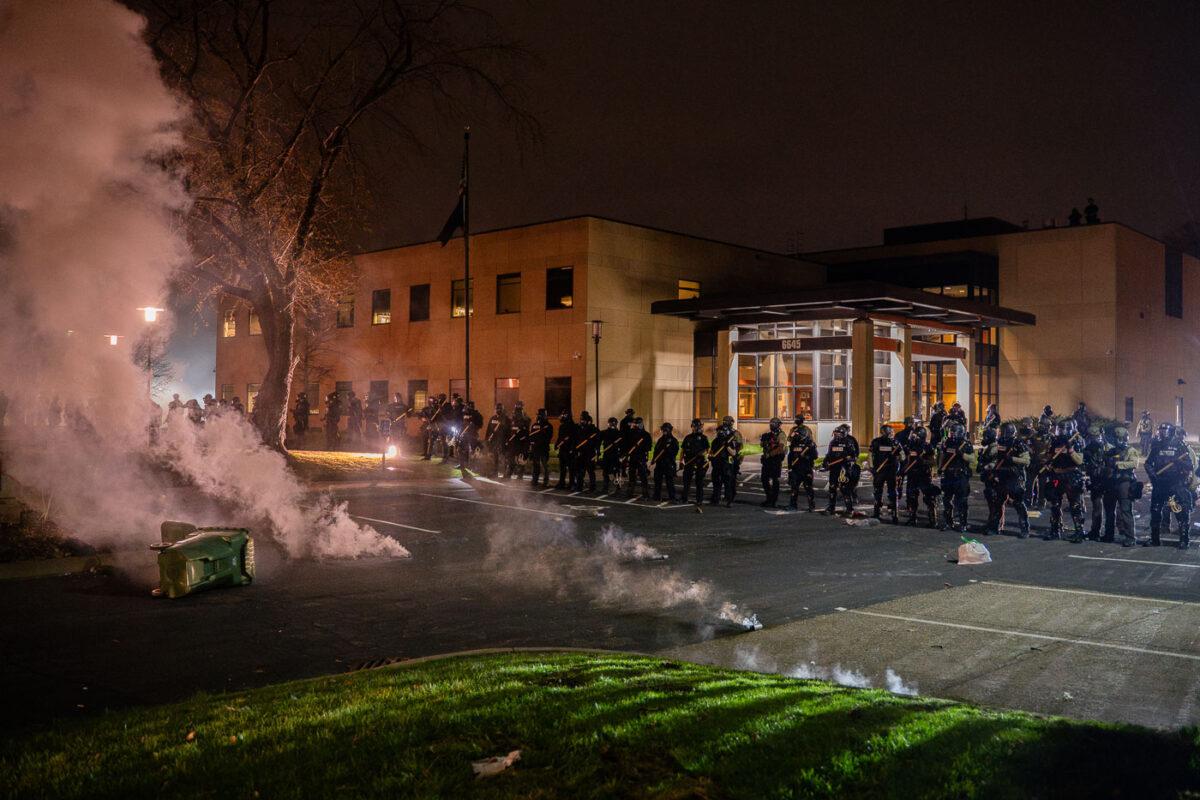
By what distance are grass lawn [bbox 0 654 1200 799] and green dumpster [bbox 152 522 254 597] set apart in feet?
13.5

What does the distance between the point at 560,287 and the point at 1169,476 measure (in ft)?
84.3

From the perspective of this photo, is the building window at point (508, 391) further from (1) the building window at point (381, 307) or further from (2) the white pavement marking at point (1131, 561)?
(2) the white pavement marking at point (1131, 561)

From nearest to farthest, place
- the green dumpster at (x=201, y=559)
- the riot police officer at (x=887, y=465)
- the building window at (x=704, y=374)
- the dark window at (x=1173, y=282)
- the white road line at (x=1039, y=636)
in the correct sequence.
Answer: the white road line at (x=1039, y=636)
the green dumpster at (x=201, y=559)
the riot police officer at (x=887, y=465)
the building window at (x=704, y=374)
the dark window at (x=1173, y=282)

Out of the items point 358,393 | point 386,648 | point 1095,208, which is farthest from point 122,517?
point 1095,208

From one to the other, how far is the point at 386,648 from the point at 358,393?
1523 inches

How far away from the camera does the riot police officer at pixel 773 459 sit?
60.1 ft

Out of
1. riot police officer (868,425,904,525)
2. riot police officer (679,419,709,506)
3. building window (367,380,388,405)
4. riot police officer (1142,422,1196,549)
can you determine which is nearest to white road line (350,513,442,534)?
riot police officer (679,419,709,506)

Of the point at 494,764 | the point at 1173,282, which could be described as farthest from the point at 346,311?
the point at 1173,282

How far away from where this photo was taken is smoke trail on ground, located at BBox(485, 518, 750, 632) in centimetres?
945

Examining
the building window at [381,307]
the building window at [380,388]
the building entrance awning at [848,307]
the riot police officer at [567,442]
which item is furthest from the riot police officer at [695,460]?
the building window at [381,307]

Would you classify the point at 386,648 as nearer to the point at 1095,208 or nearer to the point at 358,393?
the point at 358,393

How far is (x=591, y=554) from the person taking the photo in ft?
40.9

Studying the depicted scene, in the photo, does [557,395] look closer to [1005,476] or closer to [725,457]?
[725,457]

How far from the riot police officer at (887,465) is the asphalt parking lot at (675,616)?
240cm
